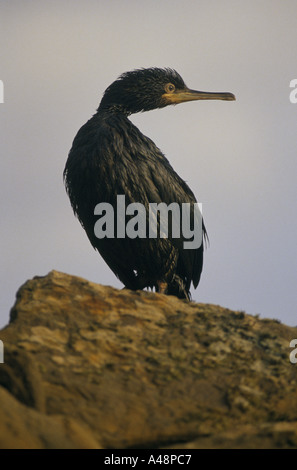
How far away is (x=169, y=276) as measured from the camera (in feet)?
27.8

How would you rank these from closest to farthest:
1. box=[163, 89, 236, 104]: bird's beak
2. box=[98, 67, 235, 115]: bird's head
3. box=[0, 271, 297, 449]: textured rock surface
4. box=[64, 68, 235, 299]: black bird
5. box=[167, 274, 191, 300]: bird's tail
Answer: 1. box=[0, 271, 297, 449]: textured rock surface
2. box=[64, 68, 235, 299]: black bird
3. box=[167, 274, 191, 300]: bird's tail
4. box=[98, 67, 235, 115]: bird's head
5. box=[163, 89, 236, 104]: bird's beak

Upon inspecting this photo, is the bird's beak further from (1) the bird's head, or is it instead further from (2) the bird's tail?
(2) the bird's tail

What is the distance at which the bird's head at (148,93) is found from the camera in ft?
30.0

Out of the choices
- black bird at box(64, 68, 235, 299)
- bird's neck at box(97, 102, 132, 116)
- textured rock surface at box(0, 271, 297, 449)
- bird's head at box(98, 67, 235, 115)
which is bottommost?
textured rock surface at box(0, 271, 297, 449)

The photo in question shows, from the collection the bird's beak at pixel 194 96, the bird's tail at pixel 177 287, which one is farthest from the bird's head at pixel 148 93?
the bird's tail at pixel 177 287

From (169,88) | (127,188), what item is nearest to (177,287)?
(127,188)

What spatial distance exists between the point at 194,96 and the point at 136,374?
587cm

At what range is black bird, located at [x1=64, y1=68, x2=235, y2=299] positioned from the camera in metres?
7.86

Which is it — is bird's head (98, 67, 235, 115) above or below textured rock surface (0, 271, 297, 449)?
above

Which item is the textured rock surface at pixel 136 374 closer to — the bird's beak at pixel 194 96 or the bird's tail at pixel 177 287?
the bird's tail at pixel 177 287

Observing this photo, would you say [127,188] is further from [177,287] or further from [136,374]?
[136,374]

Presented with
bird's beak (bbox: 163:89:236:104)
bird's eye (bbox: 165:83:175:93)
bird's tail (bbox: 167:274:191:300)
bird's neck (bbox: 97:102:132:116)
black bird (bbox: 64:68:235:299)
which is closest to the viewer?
black bird (bbox: 64:68:235:299)

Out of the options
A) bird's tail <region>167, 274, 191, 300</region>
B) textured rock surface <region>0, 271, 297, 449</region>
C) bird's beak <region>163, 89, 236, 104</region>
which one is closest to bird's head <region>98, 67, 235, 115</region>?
bird's beak <region>163, 89, 236, 104</region>
